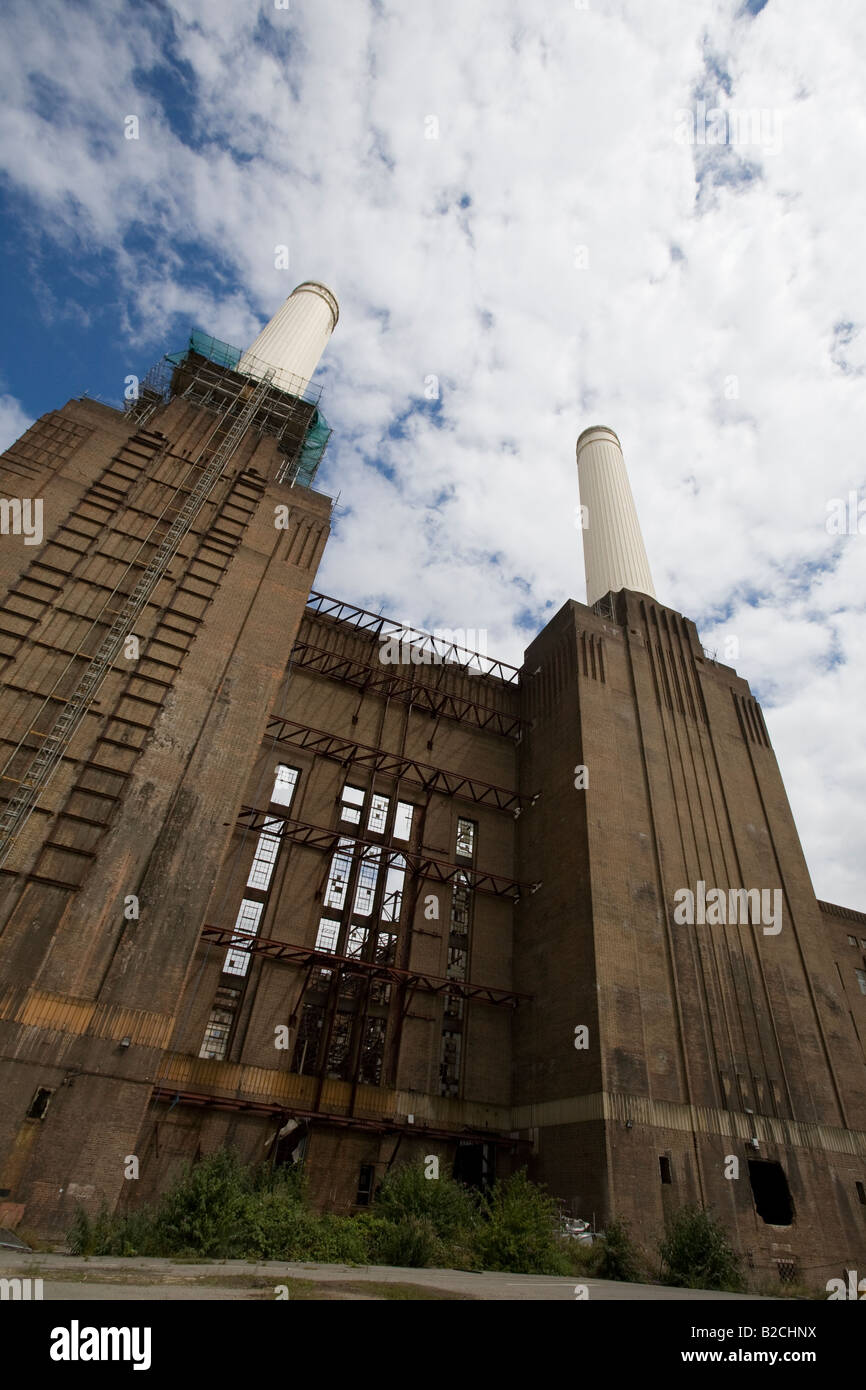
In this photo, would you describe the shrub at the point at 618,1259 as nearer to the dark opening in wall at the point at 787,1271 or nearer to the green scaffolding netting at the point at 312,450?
the dark opening in wall at the point at 787,1271

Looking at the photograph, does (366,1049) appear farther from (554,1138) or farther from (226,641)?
(226,641)

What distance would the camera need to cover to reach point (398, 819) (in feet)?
109

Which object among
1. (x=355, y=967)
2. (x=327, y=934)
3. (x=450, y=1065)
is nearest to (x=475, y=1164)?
(x=450, y=1065)

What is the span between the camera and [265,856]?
29.1 m

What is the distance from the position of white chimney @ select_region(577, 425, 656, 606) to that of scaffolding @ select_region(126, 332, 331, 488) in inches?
744

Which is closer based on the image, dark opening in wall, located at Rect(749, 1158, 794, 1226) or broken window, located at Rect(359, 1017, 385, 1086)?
dark opening in wall, located at Rect(749, 1158, 794, 1226)

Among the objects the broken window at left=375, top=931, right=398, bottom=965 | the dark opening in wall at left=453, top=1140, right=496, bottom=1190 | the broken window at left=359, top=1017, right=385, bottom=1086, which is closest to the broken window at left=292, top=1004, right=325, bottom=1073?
the broken window at left=359, top=1017, right=385, bottom=1086

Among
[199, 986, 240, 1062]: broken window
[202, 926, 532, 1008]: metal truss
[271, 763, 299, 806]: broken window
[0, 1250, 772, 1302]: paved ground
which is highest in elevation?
[271, 763, 299, 806]: broken window

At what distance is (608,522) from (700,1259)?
4068cm

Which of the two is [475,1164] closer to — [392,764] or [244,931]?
[244,931]

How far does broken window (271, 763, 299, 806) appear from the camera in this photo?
3077 cm

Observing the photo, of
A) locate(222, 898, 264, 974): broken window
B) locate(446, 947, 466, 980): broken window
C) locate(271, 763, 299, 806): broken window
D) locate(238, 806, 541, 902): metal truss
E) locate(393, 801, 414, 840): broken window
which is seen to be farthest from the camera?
locate(393, 801, 414, 840): broken window

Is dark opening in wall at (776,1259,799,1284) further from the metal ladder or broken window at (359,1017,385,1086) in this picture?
the metal ladder

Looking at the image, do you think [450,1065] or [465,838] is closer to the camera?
[450,1065]
